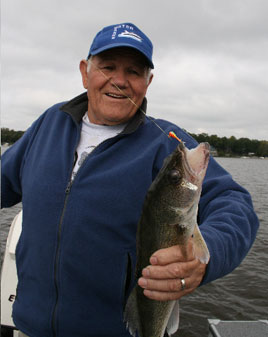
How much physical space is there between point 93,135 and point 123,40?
0.86 meters

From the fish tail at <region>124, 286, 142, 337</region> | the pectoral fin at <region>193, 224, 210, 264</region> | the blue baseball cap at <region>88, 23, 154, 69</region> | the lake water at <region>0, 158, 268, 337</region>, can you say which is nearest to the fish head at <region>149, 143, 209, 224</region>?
the pectoral fin at <region>193, 224, 210, 264</region>

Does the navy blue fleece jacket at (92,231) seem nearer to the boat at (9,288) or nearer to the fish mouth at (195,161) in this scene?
the fish mouth at (195,161)

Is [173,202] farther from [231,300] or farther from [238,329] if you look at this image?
[231,300]

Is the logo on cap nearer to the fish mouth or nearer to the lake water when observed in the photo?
the fish mouth

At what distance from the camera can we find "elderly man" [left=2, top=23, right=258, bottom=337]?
237 centimetres

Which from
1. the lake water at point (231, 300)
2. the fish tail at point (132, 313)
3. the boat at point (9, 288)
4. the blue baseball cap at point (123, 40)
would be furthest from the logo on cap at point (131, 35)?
the lake water at point (231, 300)

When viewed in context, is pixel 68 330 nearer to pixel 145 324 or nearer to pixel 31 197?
pixel 145 324

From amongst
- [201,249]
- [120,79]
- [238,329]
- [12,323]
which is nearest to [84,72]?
[120,79]

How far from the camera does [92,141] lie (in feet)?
9.29

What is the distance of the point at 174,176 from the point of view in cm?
201

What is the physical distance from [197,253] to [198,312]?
6585mm

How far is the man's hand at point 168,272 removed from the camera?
1760mm

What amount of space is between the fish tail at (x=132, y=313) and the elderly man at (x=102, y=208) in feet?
0.65

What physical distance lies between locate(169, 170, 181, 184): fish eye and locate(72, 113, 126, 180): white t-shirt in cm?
96
